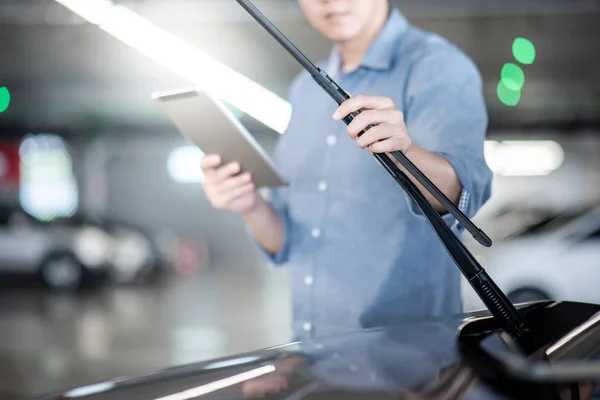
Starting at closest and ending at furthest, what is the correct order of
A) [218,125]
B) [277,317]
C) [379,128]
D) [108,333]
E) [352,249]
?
[379,128], [218,125], [352,249], [108,333], [277,317]

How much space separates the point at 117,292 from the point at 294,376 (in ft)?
30.1

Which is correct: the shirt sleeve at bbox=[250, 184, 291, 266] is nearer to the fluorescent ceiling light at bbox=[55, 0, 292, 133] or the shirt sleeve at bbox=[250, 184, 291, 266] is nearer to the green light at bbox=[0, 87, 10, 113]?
the fluorescent ceiling light at bbox=[55, 0, 292, 133]

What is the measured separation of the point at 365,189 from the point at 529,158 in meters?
14.2

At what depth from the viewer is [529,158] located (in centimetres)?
1486

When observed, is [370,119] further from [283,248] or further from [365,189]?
[283,248]

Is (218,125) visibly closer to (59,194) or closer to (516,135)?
(516,135)

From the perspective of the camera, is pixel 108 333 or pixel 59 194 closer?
pixel 108 333

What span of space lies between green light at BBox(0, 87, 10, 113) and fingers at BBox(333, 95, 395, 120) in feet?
36.6

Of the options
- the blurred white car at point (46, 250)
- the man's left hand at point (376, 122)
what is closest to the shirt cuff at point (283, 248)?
the man's left hand at point (376, 122)

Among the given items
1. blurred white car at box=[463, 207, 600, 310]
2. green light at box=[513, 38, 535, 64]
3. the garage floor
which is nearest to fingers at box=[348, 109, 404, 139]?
the garage floor

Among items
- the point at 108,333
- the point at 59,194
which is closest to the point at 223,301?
the point at 108,333

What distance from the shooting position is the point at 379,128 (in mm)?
1001

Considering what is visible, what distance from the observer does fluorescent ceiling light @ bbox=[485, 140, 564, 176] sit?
497 inches

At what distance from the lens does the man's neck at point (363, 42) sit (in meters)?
1.54
